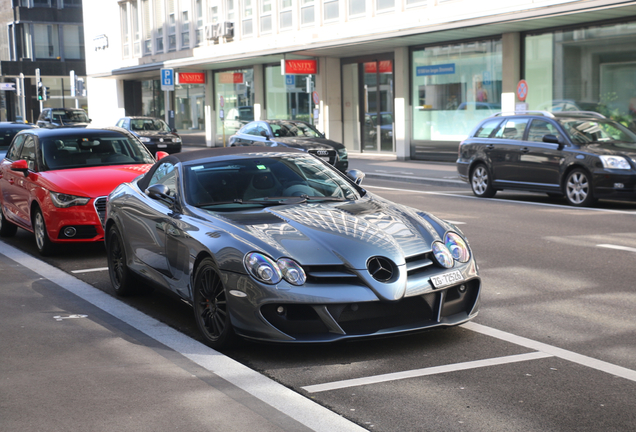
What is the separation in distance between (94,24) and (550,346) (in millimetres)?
53344

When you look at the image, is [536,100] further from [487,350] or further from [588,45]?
[487,350]

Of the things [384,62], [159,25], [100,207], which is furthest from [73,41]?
[100,207]

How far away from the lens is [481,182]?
16.5 meters

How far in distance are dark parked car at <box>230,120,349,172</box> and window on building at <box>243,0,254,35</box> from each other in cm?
1333

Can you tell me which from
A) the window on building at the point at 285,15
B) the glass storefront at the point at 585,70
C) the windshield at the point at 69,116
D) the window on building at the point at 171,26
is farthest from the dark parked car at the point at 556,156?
the window on building at the point at 171,26

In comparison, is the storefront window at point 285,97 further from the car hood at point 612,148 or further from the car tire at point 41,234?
the car tire at point 41,234

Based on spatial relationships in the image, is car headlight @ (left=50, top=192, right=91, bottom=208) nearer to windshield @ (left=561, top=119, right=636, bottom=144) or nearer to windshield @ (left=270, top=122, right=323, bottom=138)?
windshield @ (left=561, top=119, right=636, bottom=144)

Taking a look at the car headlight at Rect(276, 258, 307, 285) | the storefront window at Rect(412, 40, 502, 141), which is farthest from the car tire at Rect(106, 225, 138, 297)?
the storefront window at Rect(412, 40, 502, 141)

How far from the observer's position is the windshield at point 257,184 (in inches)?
249

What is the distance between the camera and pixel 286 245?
5277 millimetres

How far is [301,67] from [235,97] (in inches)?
316

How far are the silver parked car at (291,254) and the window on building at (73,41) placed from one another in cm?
7432

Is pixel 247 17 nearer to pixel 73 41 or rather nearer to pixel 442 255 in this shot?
pixel 442 255

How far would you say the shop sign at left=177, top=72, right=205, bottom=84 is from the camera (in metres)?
40.3
